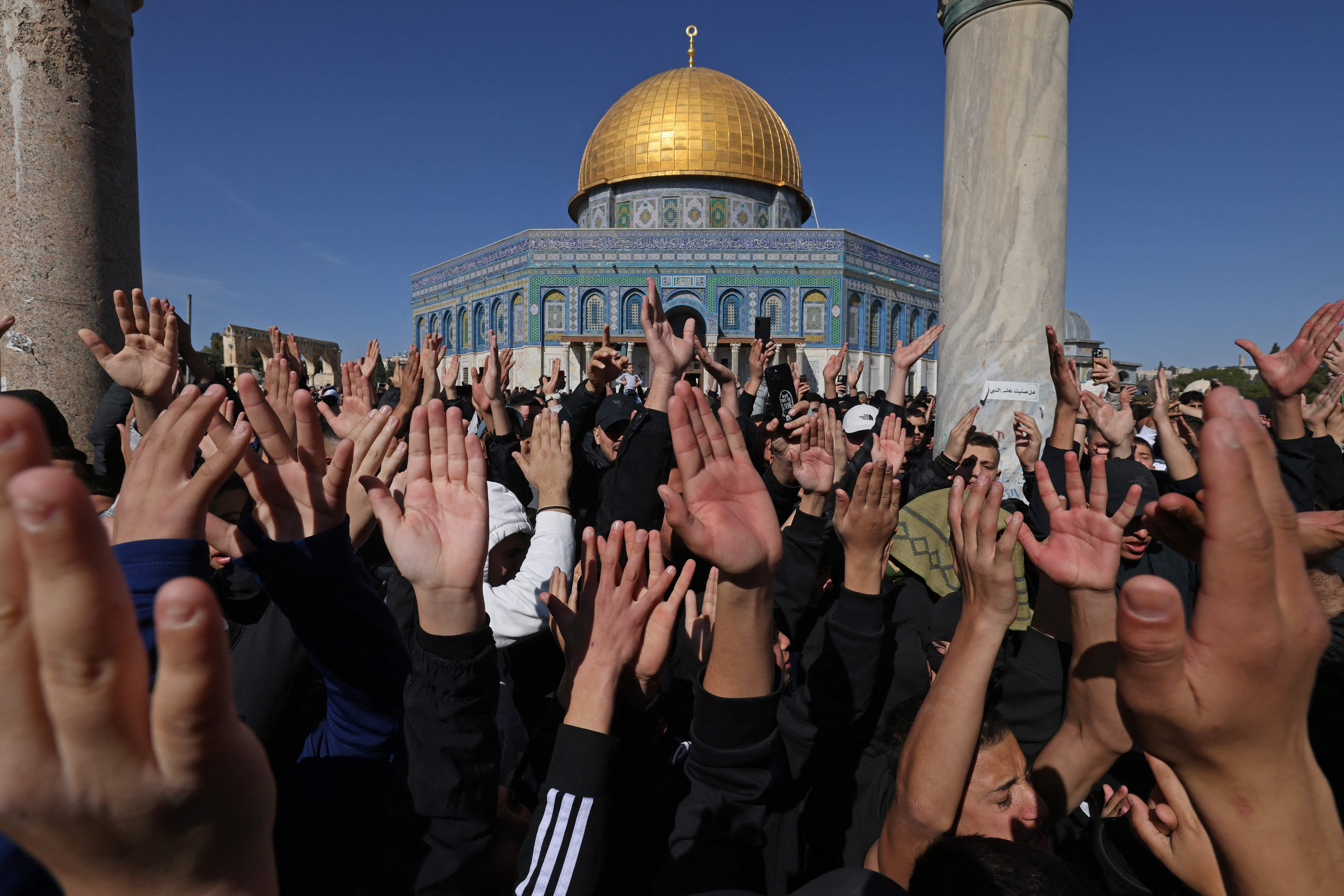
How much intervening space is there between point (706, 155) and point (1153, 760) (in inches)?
1171

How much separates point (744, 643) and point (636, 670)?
24 centimetres

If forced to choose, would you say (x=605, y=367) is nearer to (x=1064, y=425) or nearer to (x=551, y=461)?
(x=551, y=461)

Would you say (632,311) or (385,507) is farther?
(632,311)

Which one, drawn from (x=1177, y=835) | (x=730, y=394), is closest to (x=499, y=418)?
(x=730, y=394)

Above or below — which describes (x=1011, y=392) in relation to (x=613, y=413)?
above

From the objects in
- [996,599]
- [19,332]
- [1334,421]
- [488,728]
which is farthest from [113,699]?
[1334,421]

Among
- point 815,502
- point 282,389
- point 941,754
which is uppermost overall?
point 282,389

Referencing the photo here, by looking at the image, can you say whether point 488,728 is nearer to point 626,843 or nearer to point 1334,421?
point 626,843

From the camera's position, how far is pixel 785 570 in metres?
2.36

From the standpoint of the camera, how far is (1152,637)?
757 mm

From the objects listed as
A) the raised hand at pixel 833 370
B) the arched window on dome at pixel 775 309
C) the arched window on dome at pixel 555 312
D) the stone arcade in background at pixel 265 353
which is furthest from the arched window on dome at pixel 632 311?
the raised hand at pixel 833 370

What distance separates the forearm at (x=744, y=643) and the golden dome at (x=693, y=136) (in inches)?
1149

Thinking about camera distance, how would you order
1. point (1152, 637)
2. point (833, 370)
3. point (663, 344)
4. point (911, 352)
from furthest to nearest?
point (833, 370) < point (911, 352) < point (663, 344) < point (1152, 637)

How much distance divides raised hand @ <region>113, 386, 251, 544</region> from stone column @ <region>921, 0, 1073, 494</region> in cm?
419
